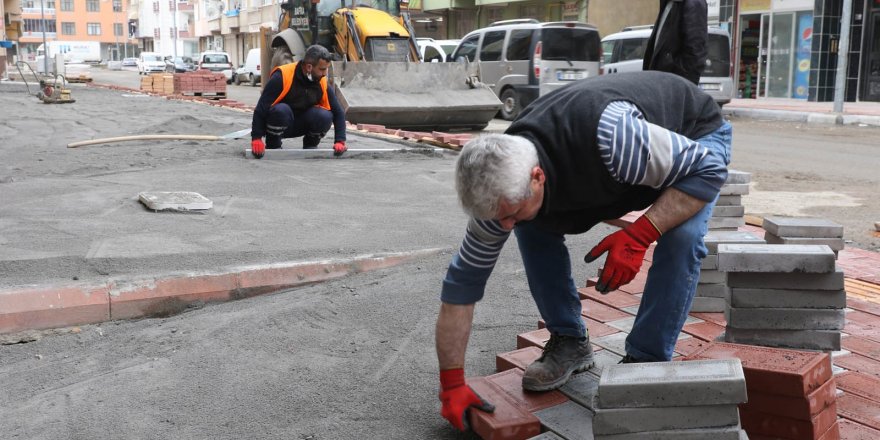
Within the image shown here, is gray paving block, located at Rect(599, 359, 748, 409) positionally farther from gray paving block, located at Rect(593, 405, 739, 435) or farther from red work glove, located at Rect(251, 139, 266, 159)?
red work glove, located at Rect(251, 139, 266, 159)

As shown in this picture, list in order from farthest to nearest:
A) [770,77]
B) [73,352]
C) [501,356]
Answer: [770,77] < [73,352] < [501,356]

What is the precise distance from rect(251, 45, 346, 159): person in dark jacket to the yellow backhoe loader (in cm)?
272

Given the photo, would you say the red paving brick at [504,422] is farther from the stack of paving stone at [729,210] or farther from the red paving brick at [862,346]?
the stack of paving stone at [729,210]

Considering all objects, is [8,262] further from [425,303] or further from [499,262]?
[499,262]

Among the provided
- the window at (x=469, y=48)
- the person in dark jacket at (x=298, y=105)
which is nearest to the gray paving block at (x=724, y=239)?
the person in dark jacket at (x=298, y=105)

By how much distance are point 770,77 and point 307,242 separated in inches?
864

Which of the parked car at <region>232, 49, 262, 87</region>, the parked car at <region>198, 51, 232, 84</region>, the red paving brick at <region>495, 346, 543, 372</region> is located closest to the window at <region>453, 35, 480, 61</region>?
the red paving brick at <region>495, 346, 543, 372</region>

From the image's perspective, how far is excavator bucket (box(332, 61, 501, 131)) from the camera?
1305 centimetres

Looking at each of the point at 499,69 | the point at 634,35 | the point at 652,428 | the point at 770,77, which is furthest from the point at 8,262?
the point at 770,77

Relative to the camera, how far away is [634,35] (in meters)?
17.3

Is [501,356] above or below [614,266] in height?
below

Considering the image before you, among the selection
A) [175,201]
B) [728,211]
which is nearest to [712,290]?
[728,211]

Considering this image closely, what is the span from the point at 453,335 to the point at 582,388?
0.57 m

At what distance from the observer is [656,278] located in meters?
2.81
